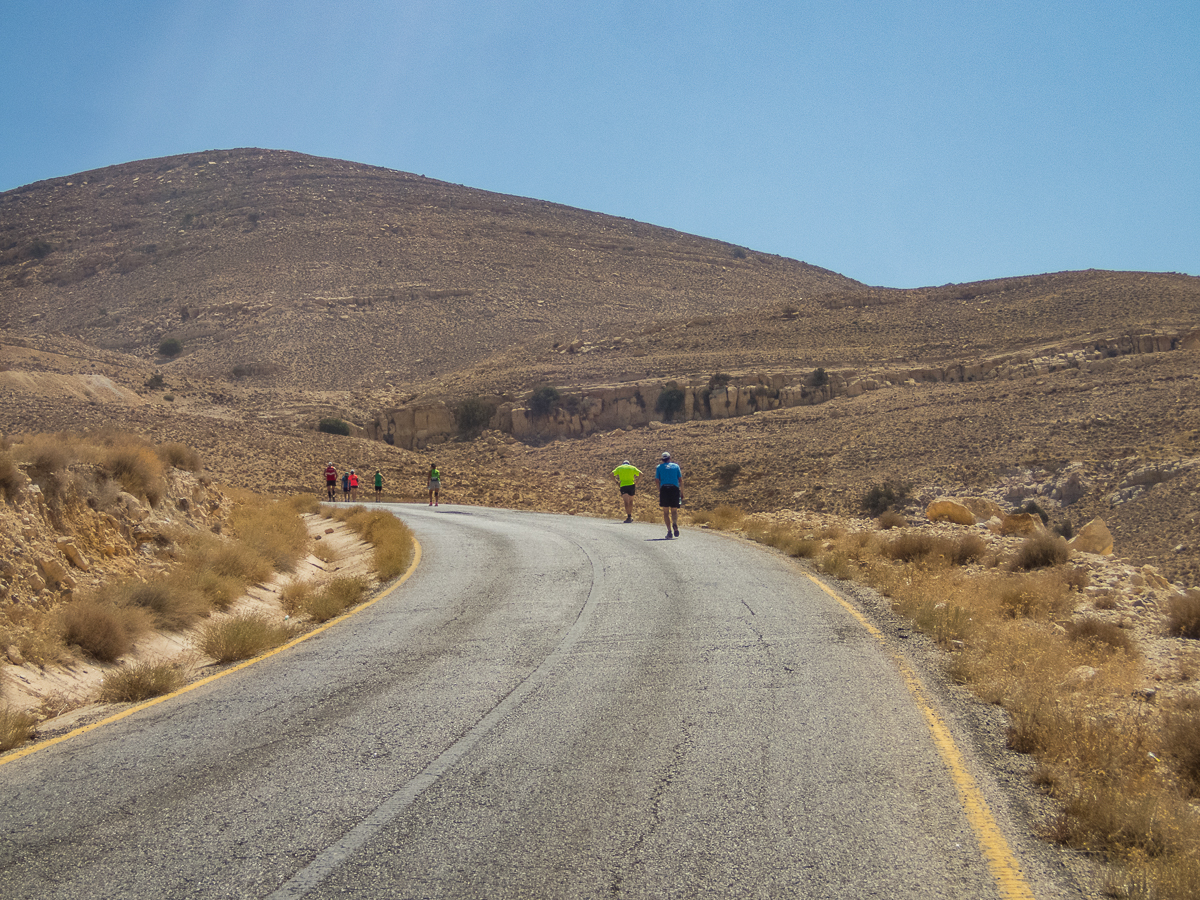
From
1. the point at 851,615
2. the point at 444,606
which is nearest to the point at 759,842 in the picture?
the point at 851,615

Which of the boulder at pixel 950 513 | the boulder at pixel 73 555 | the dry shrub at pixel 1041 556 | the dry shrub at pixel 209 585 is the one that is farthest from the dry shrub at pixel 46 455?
the boulder at pixel 950 513

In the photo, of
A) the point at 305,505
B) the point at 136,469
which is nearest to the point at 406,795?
the point at 136,469

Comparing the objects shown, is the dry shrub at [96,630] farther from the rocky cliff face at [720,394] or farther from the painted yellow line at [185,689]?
the rocky cliff face at [720,394]

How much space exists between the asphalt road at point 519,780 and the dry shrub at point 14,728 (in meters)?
0.41

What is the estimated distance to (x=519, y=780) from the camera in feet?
16.7

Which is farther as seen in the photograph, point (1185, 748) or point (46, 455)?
point (46, 455)

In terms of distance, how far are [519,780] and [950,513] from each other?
1958cm

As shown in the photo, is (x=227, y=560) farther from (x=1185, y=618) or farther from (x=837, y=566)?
(x=1185, y=618)

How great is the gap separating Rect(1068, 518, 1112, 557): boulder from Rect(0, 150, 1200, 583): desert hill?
1176 mm

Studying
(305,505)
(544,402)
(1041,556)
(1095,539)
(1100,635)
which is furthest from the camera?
(544,402)

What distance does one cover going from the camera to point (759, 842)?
4.22 metres

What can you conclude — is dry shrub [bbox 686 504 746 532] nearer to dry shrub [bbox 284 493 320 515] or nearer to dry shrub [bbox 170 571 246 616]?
dry shrub [bbox 284 493 320 515]

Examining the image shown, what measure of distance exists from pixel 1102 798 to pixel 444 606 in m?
8.41

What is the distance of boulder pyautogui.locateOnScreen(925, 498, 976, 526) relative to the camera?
21781 millimetres
